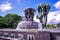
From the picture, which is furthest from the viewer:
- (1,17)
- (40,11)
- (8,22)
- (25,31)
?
(1,17)

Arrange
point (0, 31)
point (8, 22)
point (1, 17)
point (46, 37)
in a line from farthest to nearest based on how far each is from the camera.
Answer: point (1, 17), point (8, 22), point (0, 31), point (46, 37)

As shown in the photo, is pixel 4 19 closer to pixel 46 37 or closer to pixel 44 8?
pixel 44 8

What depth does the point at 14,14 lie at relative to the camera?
26.2m

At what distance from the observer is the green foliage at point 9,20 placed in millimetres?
23234

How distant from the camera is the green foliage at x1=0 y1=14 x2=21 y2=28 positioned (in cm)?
2323

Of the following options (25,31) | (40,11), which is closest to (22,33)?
(25,31)

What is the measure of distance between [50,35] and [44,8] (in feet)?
35.1

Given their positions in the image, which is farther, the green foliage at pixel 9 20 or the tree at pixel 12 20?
the tree at pixel 12 20

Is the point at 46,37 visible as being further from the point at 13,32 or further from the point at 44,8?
the point at 44,8

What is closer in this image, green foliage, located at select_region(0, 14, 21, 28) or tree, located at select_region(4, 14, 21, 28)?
green foliage, located at select_region(0, 14, 21, 28)

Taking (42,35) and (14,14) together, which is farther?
(14,14)

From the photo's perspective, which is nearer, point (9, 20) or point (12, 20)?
point (9, 20)

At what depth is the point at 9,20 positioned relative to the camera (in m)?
24.7

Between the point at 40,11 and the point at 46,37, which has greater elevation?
the point at 40,11
